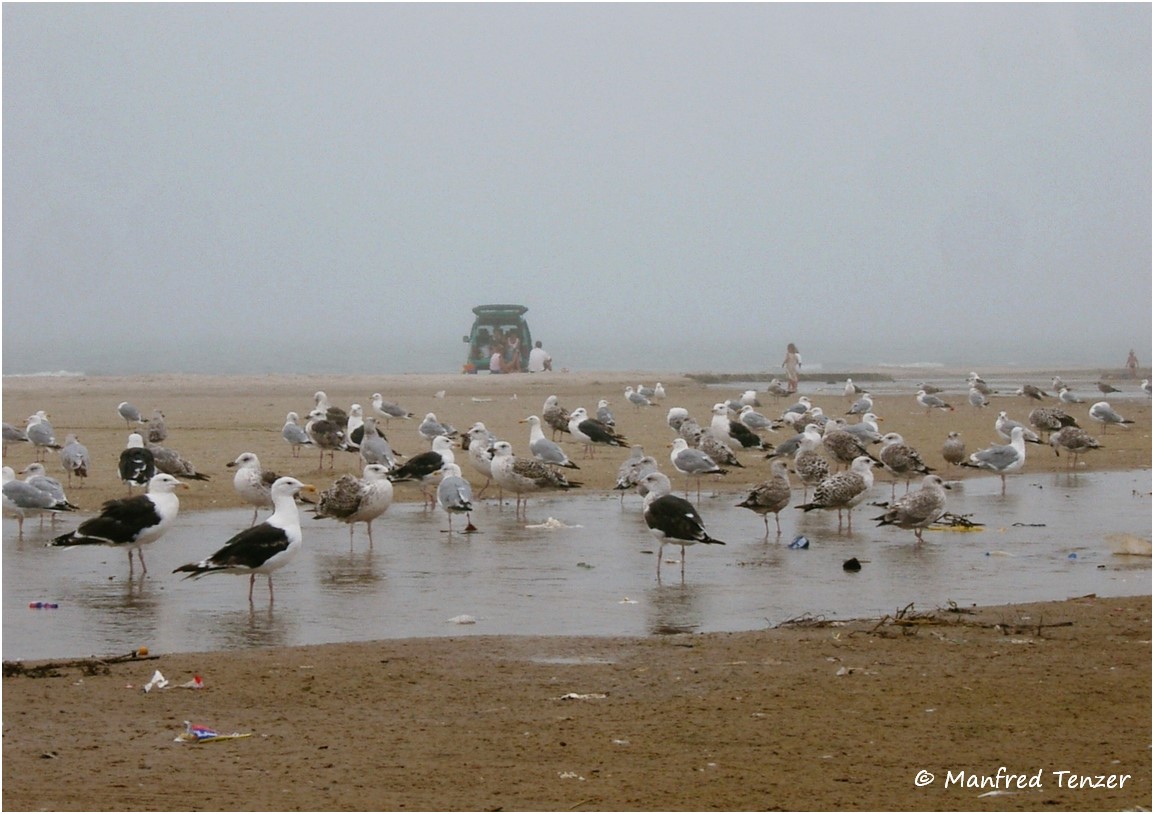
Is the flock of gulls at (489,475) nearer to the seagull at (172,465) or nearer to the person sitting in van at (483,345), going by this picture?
the seagull at (172,465)

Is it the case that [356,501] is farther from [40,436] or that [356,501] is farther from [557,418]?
[557,418]

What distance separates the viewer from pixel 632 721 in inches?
286

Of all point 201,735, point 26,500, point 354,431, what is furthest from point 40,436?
point 201,735

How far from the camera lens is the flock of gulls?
474 inches

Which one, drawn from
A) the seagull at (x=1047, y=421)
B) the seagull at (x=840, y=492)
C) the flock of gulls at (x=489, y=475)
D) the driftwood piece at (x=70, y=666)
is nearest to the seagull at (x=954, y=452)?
the flock of gulls at (x=489, y=475)

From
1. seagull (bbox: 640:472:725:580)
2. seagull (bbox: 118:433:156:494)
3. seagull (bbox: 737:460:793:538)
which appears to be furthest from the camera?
seagull (bbox: 118:433:156:494)

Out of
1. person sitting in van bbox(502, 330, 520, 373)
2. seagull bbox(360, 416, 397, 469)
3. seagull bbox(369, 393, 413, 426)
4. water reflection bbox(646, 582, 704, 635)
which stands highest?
person sitting in van bbox(502, 330, 520, 373)

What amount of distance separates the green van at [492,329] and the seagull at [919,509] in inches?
1491

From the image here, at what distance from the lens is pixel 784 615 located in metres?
10.6

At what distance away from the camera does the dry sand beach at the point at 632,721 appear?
603 cm

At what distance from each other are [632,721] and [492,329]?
45.7m

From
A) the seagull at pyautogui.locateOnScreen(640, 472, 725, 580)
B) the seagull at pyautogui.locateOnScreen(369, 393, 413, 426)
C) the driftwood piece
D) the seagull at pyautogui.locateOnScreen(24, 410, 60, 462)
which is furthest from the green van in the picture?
the driftwood piece

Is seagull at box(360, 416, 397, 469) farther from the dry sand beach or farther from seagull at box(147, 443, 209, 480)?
the dry sand beach

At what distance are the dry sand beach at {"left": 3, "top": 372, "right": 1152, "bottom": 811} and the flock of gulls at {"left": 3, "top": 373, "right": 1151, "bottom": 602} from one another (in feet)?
6.80
